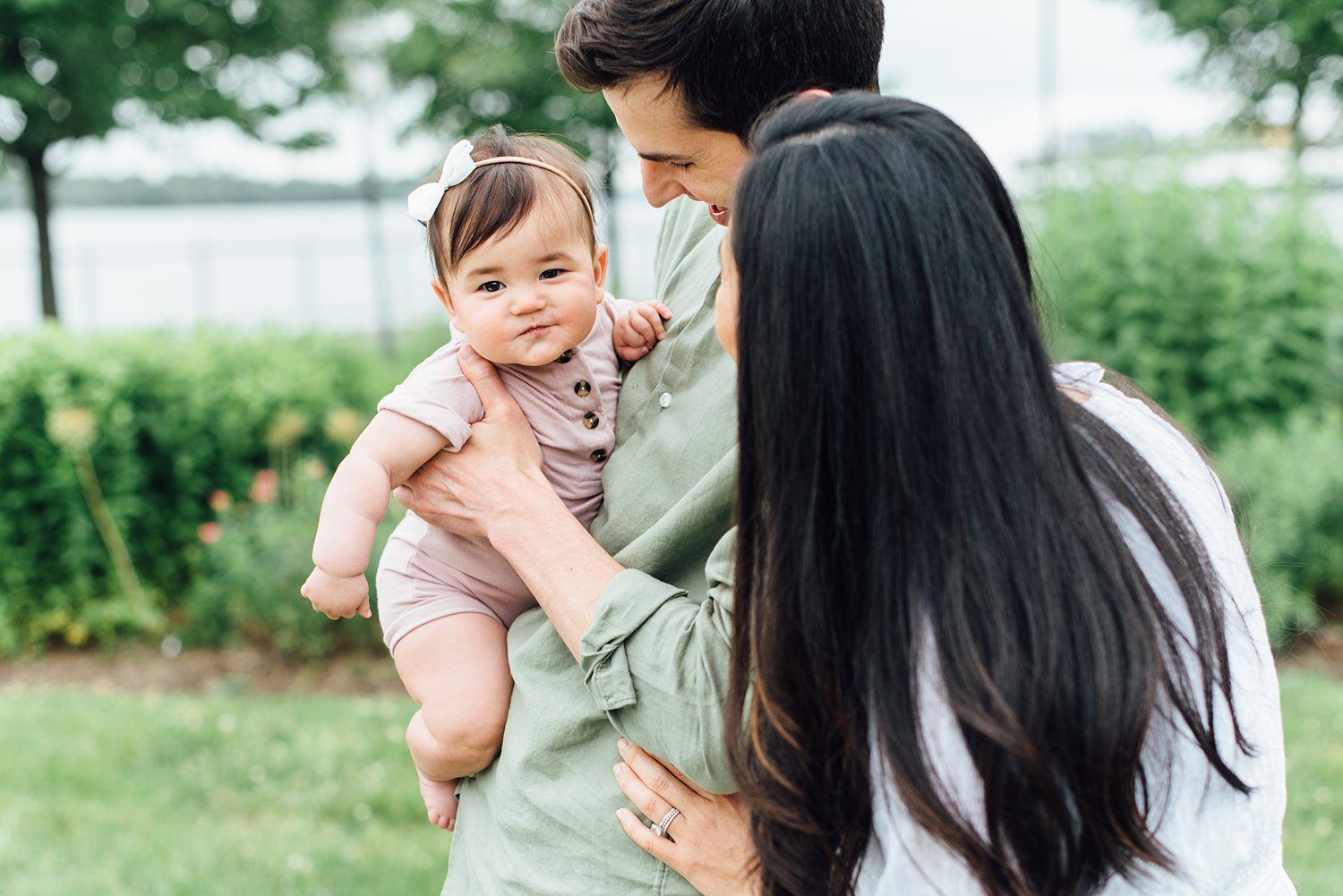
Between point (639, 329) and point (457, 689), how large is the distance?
0.62 meters

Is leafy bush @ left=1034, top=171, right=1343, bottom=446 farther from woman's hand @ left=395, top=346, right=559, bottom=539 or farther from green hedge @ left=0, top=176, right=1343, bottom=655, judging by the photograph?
woman's hand @ left=395, top=346, right=559, bottom=539

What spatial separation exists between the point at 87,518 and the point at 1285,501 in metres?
5.56

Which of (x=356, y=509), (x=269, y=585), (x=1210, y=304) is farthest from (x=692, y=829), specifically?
(x=1210, y=304)

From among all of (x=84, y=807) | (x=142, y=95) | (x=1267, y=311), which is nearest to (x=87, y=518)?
(x=84, y=807)

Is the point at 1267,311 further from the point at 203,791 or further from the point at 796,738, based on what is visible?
the point at 796,738

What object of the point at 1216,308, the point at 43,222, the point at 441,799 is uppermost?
the point at 441,799

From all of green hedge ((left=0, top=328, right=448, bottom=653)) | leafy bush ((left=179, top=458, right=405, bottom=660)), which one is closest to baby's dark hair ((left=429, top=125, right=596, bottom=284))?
leafy bush ((left=179, top=458, right=405, bottom=660))

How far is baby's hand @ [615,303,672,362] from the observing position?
6.43 ft

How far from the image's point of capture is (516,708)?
68.7 inches

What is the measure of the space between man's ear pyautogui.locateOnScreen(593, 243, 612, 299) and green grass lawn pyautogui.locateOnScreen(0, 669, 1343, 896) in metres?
2.35

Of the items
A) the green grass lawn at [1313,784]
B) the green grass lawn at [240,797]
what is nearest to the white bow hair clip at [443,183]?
the green grass lawn at [240,797]

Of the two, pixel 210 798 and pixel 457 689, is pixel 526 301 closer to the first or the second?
pixel 457 689

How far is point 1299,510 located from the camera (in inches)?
218

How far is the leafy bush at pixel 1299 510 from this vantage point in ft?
17.7
